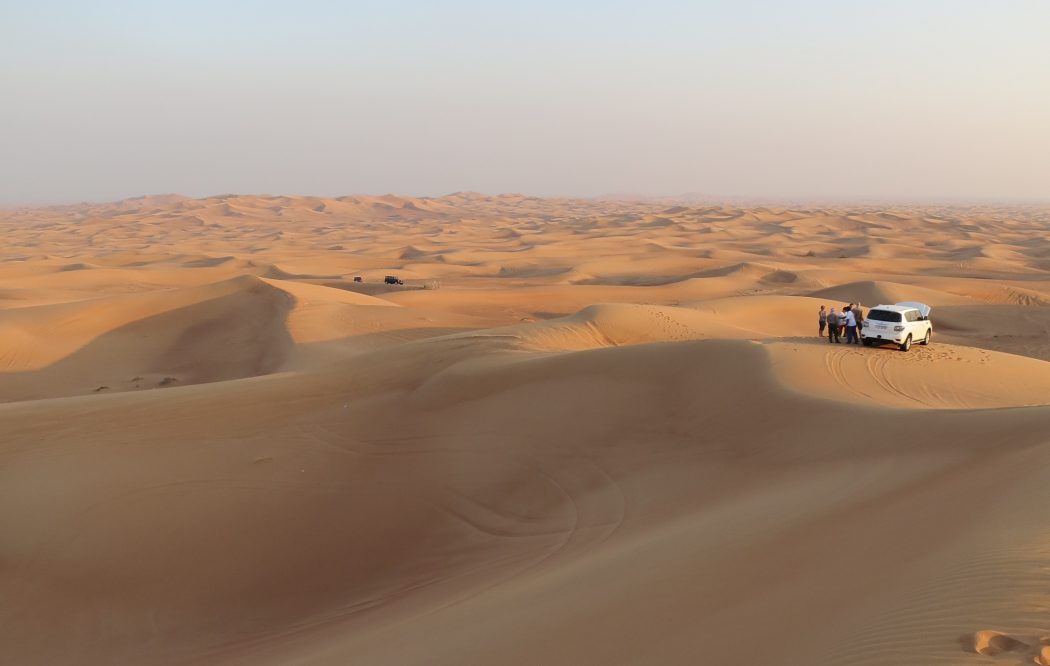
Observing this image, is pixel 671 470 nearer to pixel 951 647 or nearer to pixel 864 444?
pixel 864 444

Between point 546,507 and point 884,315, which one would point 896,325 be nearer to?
point 884,315

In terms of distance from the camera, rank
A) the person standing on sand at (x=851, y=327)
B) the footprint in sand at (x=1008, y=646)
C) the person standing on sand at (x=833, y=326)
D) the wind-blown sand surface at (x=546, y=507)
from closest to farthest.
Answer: the footprint in sand at (x=1008, y=646), the wind-blown sand surface at (x=546, y=507), the person standing on sand at (x=851, y=327), the person standing on sand at (x=833, y=326)

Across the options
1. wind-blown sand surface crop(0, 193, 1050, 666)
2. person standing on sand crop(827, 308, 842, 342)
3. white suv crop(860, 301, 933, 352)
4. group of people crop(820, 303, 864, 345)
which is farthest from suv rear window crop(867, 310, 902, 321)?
wind-blown sand surface crop(0, 193, 1050, 666)

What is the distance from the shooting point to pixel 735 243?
2621 inches

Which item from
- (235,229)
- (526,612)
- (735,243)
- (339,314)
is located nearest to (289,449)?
A: (526,612)

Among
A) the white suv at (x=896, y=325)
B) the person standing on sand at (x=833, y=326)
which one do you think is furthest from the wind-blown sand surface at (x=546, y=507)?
the person standing on sand at (x=833, y=326)

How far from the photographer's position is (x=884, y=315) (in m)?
15.2

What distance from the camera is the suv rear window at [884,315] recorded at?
1503cm

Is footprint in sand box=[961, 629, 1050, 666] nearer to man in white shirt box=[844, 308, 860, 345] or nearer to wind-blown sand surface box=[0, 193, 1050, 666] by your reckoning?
wind-blown sand surface box=[0, 193, 1050, 666]

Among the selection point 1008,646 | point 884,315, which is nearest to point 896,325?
point 884,315

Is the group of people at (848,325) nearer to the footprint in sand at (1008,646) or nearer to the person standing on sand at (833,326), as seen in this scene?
the person standing on sand at (833,326)

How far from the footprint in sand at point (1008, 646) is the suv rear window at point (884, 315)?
12039 millimetres

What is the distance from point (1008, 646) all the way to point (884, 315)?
1229cm

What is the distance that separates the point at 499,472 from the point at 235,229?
342 feet
